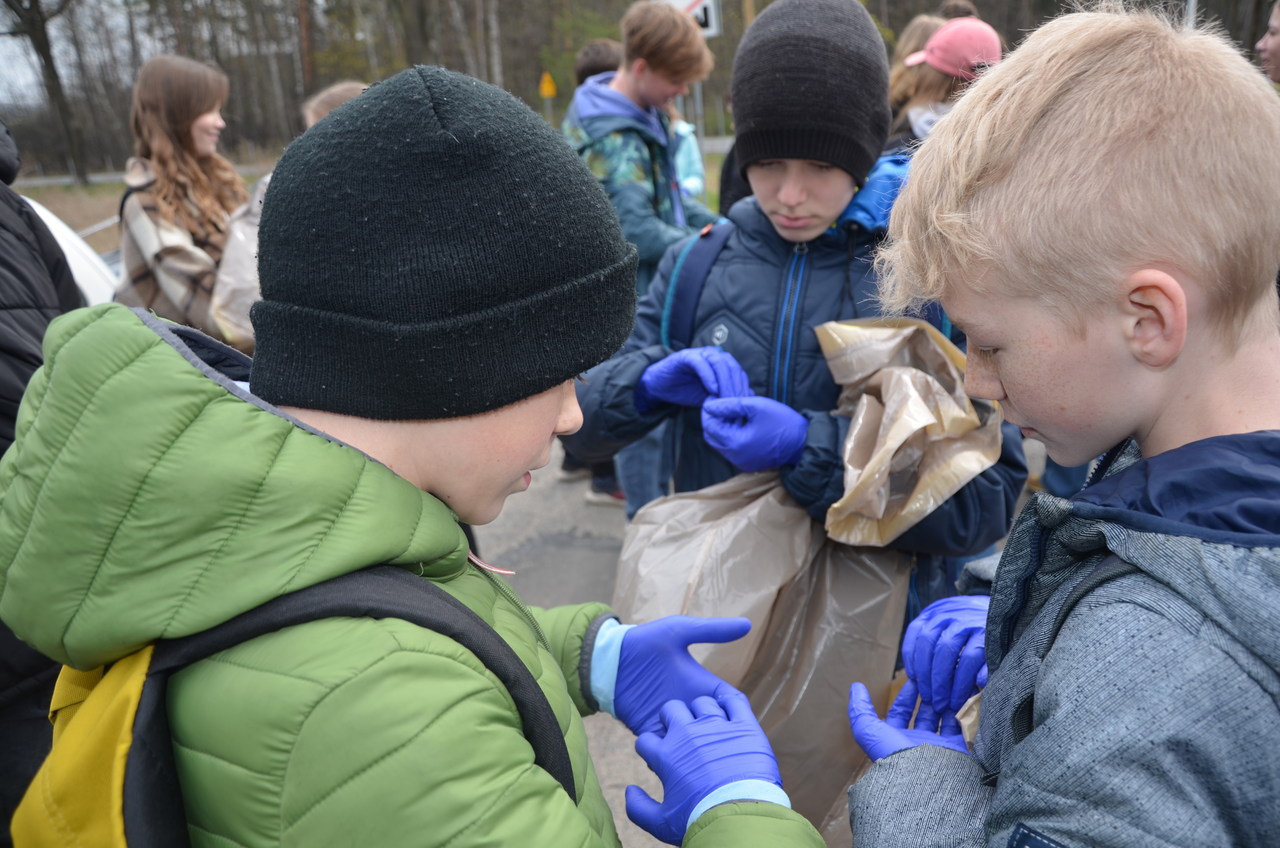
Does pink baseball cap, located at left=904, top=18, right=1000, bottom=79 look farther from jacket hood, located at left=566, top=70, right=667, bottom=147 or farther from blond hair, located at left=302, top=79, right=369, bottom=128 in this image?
blond hair, located at left=302, top=79, right=369, bottom=128

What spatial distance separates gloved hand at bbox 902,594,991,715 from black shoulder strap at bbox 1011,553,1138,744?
14.4 inches

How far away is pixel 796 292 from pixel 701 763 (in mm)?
1015

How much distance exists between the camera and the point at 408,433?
0.99 metres

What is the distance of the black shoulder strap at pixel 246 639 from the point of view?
751 millimetres

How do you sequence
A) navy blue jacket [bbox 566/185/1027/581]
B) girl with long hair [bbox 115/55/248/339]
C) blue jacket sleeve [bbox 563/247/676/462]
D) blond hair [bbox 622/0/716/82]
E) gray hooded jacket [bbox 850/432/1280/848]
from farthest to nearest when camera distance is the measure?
blond hair [bbox 622/0/716/82] < girl with long hair [bbox 115/55/248/339] < blue jacket sleeve [bbox 563/247/676/462] < navy blue jacket [bbox 566/185/1027/581] < gray hooded jacket [bbox 850/432/1280/848]

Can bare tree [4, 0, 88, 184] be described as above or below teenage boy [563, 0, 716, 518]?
below

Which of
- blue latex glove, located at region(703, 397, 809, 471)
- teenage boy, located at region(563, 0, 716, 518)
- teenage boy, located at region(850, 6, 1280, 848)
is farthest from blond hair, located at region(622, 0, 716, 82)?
teenage boy, located at region(850, 6, 1280, 848)

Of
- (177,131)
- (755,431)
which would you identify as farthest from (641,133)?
(755,431)

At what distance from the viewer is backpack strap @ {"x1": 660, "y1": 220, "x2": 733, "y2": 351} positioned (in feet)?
6.24

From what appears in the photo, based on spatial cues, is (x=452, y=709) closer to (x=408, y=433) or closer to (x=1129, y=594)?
(x=408, y=433)

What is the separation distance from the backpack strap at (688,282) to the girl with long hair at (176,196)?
1.98 m

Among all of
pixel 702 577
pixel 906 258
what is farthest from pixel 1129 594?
pixel 702 577

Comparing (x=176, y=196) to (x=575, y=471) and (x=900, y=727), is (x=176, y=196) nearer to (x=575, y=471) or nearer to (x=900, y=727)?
(x=575, y=471)

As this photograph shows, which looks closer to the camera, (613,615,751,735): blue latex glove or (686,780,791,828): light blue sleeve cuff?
(686,780,791,828): light blue sleeve cuff
